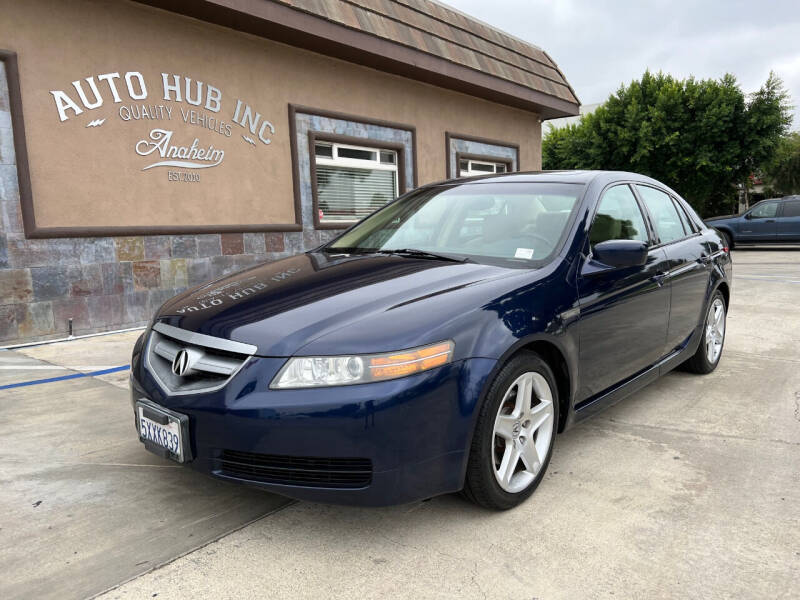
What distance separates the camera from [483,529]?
7.88ft

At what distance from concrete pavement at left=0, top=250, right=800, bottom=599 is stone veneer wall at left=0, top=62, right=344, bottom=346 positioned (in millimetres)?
2737

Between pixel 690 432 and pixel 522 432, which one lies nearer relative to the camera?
pixel 522 432

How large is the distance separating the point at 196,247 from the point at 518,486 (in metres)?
5.66

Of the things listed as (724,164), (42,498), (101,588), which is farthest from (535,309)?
(724,164)

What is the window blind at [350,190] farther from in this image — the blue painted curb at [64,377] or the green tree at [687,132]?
the green tree at [687,132]

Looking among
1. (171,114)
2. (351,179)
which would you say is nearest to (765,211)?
(351,179)

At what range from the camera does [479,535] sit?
2.36 metres

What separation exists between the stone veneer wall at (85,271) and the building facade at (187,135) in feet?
0.05

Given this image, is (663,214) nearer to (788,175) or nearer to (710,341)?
(710,341)

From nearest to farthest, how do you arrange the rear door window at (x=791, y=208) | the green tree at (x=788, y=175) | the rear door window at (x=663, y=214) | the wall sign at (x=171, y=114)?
1. the rear door window at (x=663, y=214)
2. the wall sign at (x=171, y=114)
3. the rear door window at (x=791, y=208)
4. the green tree at (x=788, y=175)

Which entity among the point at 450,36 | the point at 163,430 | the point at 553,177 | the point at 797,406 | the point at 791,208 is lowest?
the point at 797,406

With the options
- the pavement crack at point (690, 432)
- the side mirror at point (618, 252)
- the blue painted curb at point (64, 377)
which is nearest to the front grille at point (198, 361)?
the side mirror at point (618, 252)

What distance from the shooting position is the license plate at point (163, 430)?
2281mm

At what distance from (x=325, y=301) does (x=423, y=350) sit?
1.76 feet
